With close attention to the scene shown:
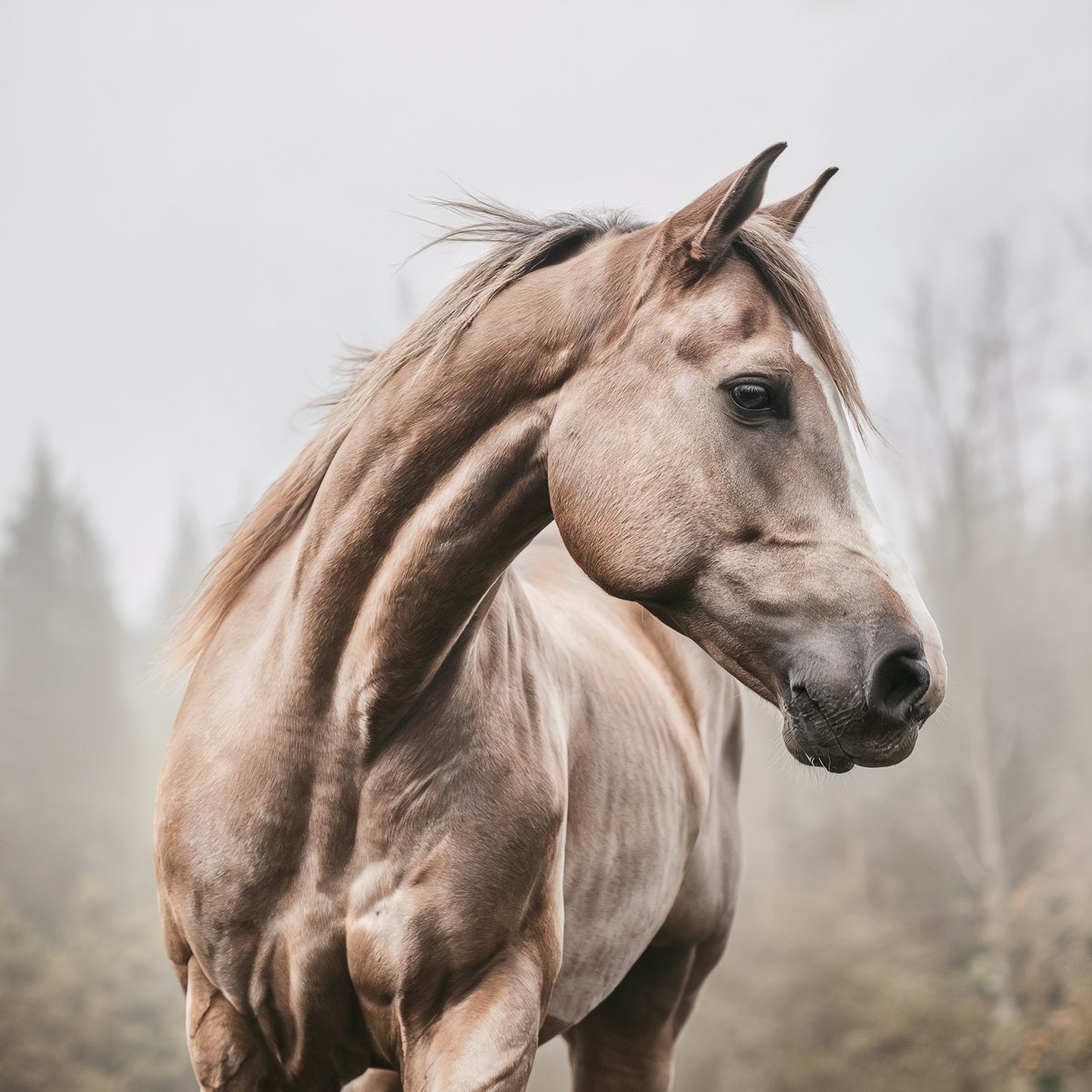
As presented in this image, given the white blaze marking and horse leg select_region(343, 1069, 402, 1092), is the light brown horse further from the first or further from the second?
horse leg select_region(343, 1069, 402, 1092)

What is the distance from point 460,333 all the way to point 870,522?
2.59 ft

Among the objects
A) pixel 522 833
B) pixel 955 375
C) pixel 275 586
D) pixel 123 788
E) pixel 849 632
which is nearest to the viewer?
pixel 849 632

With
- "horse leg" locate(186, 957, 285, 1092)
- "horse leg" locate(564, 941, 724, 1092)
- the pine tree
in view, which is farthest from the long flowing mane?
the pine tree

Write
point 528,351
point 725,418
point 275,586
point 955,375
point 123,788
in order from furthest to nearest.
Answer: point 123,788 → point 955,375 → point 275,586 → point 528,351 → point 725,418

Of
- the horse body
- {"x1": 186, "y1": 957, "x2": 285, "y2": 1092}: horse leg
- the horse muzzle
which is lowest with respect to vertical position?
{"x1": 186, "y1": 957, "x2": 285, "y2": 1092}: horse leg

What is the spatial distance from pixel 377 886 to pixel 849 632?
3.15 feet

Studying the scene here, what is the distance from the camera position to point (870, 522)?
166cm

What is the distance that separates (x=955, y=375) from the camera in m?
15.4

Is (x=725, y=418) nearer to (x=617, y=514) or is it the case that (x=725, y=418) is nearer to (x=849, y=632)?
(x=617, y=514)

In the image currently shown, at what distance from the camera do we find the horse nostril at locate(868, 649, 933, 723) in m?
1.53

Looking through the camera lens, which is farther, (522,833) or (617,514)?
(522,833)

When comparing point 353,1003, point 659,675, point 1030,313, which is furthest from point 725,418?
point 1030,313

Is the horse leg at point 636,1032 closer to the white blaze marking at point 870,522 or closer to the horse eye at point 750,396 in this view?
the white blaze marking at point 870,522

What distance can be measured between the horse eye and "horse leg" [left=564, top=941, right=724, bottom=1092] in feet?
7.32
